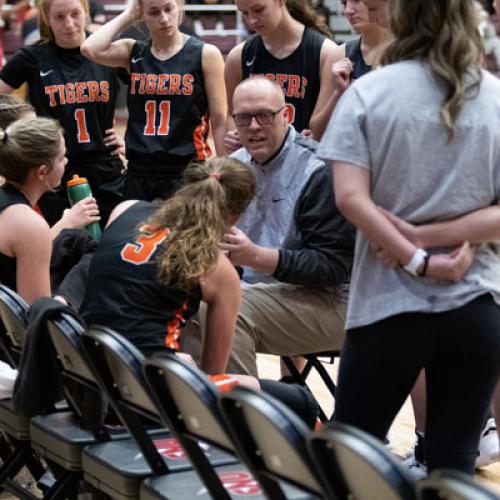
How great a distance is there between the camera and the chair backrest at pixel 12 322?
9.82 ft

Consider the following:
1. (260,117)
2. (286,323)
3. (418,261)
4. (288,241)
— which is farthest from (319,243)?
(418,261)

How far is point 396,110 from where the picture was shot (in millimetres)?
2295

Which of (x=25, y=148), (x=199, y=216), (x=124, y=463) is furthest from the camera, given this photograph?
(x=25, y=148)

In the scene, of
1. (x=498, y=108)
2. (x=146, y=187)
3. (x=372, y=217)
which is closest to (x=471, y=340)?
(x=372, y=217)

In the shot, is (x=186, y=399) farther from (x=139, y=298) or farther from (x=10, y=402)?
(x=10, y=402)

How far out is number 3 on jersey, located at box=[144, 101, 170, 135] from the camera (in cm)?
468

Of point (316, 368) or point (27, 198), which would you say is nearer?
point (27, 198)

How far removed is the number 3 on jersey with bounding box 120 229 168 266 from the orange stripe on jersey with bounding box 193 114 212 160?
1778 mm

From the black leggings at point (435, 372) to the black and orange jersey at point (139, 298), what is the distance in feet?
2.19

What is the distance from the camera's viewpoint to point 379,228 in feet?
7.61

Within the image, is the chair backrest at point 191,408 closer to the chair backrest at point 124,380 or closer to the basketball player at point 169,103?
the chair backrest at point 124,380

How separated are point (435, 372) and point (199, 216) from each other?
2.59ft

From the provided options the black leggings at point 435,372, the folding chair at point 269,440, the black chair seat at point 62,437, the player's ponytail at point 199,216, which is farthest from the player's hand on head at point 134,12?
the folding chair at point 269,440

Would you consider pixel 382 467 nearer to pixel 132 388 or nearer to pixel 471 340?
pixel 471 340
